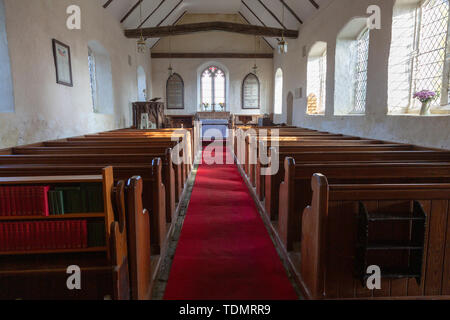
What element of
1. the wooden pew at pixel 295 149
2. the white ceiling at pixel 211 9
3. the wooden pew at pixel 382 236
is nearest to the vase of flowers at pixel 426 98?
the wooden pew at pixel 295 149

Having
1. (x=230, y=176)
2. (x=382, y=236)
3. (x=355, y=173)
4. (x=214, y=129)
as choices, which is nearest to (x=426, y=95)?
(x=355, y=173)

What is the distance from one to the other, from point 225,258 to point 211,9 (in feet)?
37.4

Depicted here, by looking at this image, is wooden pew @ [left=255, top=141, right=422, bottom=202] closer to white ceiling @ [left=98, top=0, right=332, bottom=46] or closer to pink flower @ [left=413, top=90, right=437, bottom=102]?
pink flower @ [left=413, top=90, right=437, bottom=102]

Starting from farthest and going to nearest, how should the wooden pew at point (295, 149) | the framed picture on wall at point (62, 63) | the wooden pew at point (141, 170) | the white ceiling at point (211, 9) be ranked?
the white ceiling at point (211, 9), the framed picture on wall at point (62, 63), the wooden pew at point (295, 149), the wooden pew at point (141, 170)

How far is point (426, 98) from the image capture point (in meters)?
3.92

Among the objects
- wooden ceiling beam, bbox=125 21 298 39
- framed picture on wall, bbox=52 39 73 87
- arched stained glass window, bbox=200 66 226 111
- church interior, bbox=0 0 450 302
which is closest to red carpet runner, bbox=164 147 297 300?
church interior, bbox=0 0 450 302

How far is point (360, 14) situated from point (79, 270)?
19.3ft

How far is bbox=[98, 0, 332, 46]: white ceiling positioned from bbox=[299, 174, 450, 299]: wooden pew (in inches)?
250

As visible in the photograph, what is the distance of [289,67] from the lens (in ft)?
33.0

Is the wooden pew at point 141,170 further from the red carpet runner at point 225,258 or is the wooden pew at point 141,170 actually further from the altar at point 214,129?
the altar at point 214,129

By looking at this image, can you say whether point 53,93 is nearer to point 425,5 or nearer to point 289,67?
point 425,5

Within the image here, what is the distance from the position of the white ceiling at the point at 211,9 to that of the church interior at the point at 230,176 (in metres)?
0.09

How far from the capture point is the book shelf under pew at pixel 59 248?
5.60 feet

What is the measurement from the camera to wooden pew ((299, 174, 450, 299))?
1651 mm
